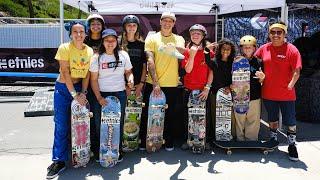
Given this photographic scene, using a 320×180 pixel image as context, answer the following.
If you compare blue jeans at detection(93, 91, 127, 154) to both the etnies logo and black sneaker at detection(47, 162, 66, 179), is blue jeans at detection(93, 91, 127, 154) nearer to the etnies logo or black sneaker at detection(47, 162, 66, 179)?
black sneaker at detection(47, 162, 66, 179)

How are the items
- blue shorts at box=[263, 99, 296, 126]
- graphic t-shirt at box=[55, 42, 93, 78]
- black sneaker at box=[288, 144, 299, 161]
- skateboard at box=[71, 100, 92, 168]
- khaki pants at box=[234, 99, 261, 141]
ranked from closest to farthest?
graphic t-shirt at box=[55, 42, 93, 78] → skateboard at box=[71, 100, 92, 168] → black sneaker at box=[288, 144, 299, 161] → blue shorts at box=[263, 99, 296, 126] → khaki pants at box=[234, 99, 261, 141]

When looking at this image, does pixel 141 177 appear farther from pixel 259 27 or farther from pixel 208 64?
pixel 259 27

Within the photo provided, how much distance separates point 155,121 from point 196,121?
1.78ft

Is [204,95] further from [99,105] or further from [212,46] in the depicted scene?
[99,105]

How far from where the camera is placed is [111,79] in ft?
15.3

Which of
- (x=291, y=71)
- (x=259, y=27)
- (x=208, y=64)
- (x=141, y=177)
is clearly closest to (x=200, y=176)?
(x=141, y=177)

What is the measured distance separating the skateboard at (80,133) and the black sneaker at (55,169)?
0.46 feet

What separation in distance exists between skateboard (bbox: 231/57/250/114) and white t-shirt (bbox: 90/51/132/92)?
4.86 ft

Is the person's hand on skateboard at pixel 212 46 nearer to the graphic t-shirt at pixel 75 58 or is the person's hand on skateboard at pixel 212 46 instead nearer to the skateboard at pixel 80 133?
the graphic t-shirt at pixel 75 58

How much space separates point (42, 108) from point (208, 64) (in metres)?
4.06

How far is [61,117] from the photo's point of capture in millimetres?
4547

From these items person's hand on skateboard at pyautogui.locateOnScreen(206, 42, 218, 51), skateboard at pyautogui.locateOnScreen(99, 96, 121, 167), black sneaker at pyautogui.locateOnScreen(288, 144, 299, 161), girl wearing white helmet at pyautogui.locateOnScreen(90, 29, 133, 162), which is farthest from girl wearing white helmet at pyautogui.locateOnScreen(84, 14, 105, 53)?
black sneaker at pyautogui.locateOnScreen(288, 144, 299, 161)

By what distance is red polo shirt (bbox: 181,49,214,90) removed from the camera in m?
5.12

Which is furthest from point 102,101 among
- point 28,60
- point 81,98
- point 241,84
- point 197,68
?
point 28,60
